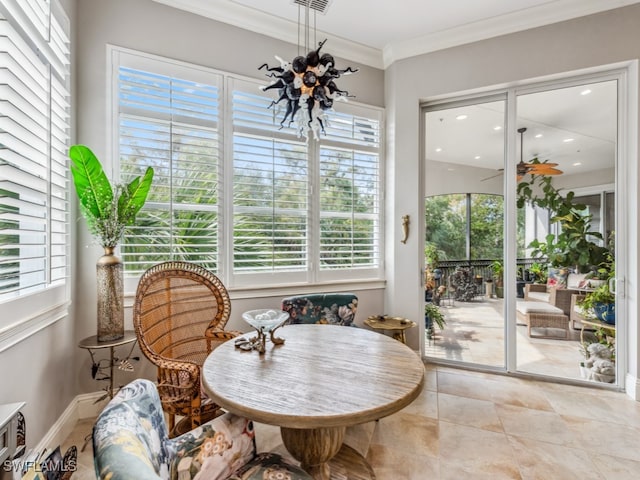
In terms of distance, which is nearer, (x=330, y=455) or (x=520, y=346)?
(x=330, y=455)

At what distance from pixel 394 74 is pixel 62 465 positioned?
412 cm

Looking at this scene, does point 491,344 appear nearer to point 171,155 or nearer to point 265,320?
point 265,320

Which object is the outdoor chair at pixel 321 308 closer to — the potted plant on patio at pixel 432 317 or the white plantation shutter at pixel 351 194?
the white plantation shutter at pixel 351 194

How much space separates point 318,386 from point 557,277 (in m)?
2.95

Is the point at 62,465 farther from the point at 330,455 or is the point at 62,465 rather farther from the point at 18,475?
the point at 330,455

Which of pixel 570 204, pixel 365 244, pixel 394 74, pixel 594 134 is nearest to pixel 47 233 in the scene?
pixel 365 244

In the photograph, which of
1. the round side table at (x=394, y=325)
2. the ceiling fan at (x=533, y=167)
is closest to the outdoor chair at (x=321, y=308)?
the round side table at (x=394, y=325)

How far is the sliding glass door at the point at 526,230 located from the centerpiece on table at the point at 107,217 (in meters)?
2.84

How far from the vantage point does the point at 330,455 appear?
1.62 meters

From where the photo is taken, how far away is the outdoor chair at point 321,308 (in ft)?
9.62

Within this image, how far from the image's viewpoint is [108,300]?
7.34 ft

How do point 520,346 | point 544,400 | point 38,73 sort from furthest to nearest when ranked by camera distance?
point 520,346, point 544,400, point 38,73

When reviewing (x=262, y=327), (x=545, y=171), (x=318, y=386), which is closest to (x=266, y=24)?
(x=262, y=327)

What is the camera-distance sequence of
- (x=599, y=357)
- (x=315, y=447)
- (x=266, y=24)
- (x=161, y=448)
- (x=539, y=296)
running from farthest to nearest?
(x=539, y=296), (x=266, y=24), (x=599, y=357), (x=315, y=447), (x=161, y=448)
